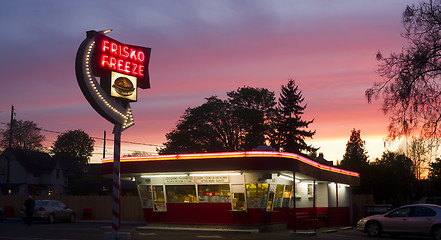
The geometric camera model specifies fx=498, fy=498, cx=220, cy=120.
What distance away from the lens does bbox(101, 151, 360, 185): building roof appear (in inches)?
910

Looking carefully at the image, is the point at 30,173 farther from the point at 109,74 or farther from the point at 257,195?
the point at 109,74

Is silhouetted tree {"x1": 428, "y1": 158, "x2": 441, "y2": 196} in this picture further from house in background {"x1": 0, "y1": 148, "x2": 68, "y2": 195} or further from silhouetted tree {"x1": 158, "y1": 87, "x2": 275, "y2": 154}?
house in background {"x1": 0, "y1": 148, "x2": 68, "y2": 195}

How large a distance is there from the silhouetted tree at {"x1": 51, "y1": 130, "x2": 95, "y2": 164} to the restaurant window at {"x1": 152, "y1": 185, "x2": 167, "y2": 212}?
84.2 m

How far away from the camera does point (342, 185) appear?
118ft

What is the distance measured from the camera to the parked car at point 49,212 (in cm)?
3328

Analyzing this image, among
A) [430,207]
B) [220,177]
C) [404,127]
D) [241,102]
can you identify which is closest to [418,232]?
[430,207]

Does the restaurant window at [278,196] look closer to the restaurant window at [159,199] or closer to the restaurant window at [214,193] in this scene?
the restaurant window at [214,193]

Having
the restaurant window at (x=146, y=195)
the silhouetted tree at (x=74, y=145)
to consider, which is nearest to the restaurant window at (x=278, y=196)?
the restaurant window at (x=146, y=195)

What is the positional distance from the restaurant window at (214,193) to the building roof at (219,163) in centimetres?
176

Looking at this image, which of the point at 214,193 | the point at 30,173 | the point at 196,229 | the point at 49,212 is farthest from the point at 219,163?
the point at 30,173

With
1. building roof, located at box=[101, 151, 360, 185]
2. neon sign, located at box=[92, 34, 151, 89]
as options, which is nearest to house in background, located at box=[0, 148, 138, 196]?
building roof, located at box=[101, 151, 360, 185]

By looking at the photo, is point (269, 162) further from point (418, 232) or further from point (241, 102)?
point (241, 102)

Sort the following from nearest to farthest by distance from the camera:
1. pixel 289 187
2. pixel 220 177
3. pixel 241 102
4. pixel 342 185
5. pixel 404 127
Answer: pixel 404 127 → pixel 220 177 → pixel 289 187 → pixel 342 185 → pixel 241 102

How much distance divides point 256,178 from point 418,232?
7.68 m
